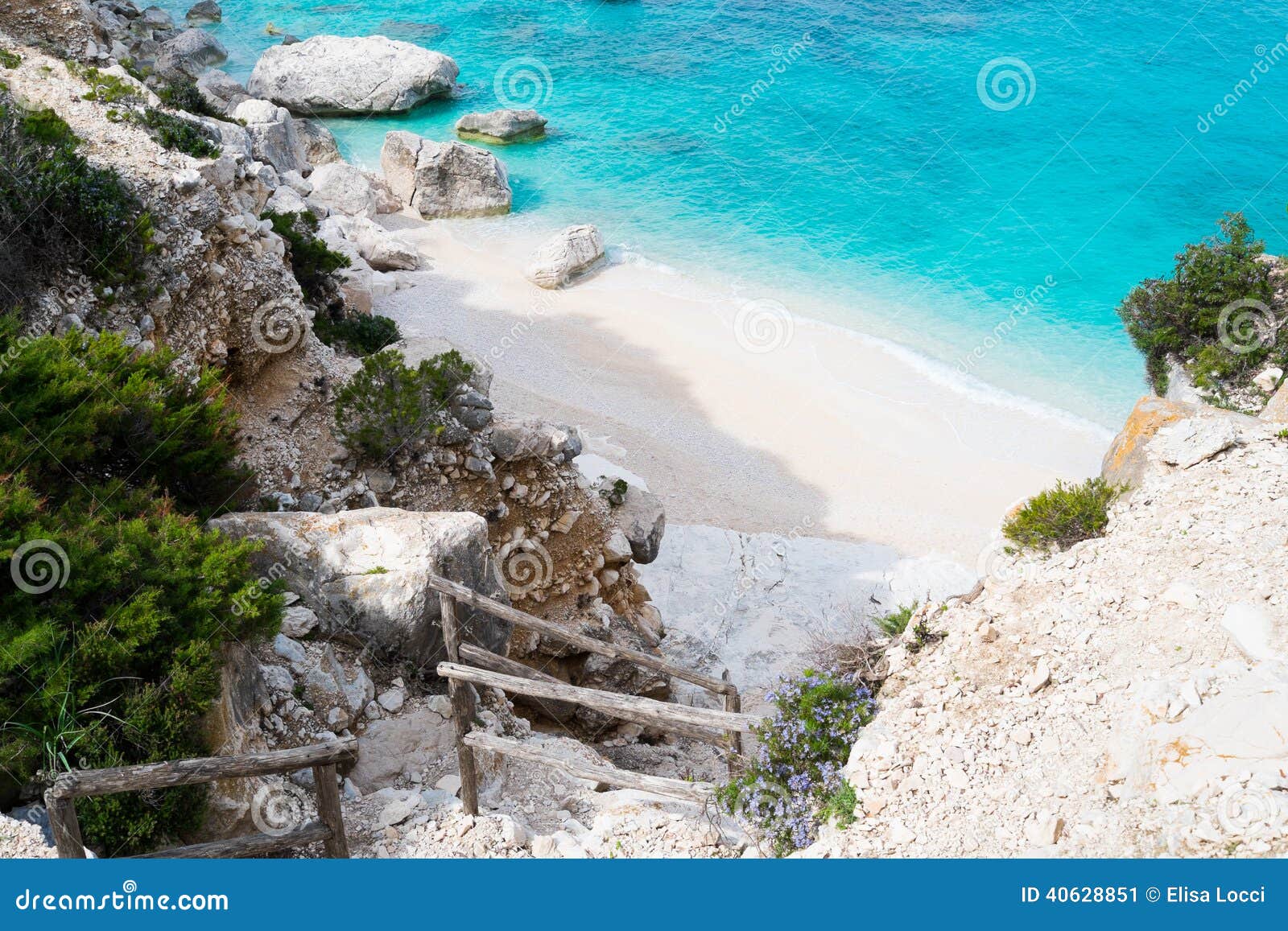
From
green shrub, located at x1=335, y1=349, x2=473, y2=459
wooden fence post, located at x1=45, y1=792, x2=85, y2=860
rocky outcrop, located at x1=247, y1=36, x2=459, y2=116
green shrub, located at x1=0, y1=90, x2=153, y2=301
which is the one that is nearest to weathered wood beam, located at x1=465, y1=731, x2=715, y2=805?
wooden fence post, located at x1=45, y1=792, x2=85, y2=860

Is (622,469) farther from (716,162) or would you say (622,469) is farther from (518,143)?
(518,143)

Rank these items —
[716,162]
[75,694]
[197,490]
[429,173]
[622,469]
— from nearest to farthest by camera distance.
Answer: [75,694], [197,490], [622,469], [429,173], [716,162]

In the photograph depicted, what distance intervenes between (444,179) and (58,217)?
20.0 m

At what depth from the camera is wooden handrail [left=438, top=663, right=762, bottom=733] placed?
7438 millimetres

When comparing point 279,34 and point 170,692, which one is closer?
point 170,692

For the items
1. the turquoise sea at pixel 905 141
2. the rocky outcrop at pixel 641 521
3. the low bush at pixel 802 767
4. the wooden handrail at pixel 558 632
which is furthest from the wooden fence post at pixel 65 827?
the turquoise sea at pixel 905 141

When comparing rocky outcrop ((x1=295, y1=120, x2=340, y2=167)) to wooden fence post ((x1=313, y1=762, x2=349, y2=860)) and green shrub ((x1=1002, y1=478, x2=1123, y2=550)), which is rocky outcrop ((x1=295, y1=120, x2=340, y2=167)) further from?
wooden fence post ((x1=313, y1=762, x2=349, y2=860))

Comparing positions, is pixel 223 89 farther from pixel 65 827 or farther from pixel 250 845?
pixel 65 827

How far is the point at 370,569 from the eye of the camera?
9602mm

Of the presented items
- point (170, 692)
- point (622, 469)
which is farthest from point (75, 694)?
point (622, 469)

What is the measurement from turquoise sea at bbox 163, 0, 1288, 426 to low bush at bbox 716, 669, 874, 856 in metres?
18.2

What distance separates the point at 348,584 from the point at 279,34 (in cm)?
4386

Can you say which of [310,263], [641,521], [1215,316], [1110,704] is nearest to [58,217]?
[310,263]

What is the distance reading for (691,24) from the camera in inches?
1748
